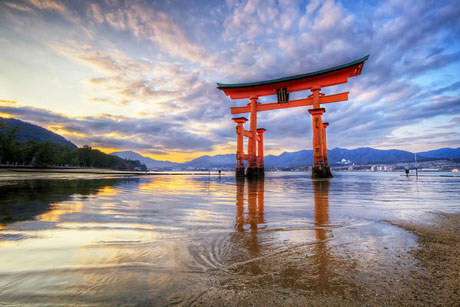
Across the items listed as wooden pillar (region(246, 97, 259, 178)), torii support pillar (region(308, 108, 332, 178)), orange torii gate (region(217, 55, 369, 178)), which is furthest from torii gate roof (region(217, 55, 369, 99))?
torii support pillar (region(308, 108, 332, 178))

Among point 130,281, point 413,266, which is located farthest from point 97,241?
point 413,266

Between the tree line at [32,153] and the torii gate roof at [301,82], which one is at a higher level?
the torii gate roof at [301,82]

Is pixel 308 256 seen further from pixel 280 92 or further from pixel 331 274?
pixel 280 92

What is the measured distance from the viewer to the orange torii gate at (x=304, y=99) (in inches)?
775

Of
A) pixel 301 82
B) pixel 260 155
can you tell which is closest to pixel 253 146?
pixel 260 155

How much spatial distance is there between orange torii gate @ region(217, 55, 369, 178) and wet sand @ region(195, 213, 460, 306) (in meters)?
19.8

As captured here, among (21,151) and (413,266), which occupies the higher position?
(21,151)

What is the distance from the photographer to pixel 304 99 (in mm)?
23109

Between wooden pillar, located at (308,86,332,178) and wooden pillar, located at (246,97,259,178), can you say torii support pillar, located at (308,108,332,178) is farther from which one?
wooden pillar, located at (246,97,259,178)

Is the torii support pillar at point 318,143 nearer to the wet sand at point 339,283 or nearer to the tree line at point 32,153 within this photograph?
the wet sand at point 339,283

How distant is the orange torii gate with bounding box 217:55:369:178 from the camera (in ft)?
64.6

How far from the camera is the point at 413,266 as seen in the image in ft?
5.47

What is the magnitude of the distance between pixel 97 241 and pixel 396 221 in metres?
4.79

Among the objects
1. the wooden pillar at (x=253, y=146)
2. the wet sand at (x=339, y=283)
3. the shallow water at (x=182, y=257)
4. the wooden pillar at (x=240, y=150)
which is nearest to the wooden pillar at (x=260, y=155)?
the wooden pillar at (x=253, y=146)
